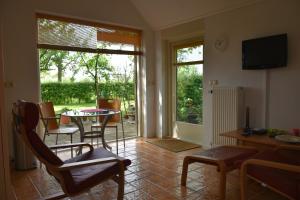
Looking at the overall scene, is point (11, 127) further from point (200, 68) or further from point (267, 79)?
point (267, 79)

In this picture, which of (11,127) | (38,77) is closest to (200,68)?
(38,77)

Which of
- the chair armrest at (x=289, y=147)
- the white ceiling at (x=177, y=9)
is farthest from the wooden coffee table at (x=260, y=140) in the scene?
the white ceiling at (x=177, y=9)

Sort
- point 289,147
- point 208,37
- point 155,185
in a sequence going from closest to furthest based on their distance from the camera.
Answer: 1. point 289,147
2. point 155,185
3. point 208,37

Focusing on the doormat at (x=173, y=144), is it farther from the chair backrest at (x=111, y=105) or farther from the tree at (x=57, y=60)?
the tree at (x=57, y=60)

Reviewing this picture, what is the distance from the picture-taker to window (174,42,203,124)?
14.6 feet

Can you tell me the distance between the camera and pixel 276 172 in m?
2.06

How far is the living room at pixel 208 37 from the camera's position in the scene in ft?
10.2

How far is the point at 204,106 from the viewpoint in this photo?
418cm

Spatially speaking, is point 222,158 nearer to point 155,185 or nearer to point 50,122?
point 155,185

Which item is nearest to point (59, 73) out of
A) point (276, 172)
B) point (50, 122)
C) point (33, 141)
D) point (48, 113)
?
point (48, 113)

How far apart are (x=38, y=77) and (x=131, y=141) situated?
209 centimetres

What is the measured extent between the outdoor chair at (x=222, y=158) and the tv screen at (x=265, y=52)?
3.93 ft

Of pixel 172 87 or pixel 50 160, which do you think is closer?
pixel 50 160

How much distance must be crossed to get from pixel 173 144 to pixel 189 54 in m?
1.73
